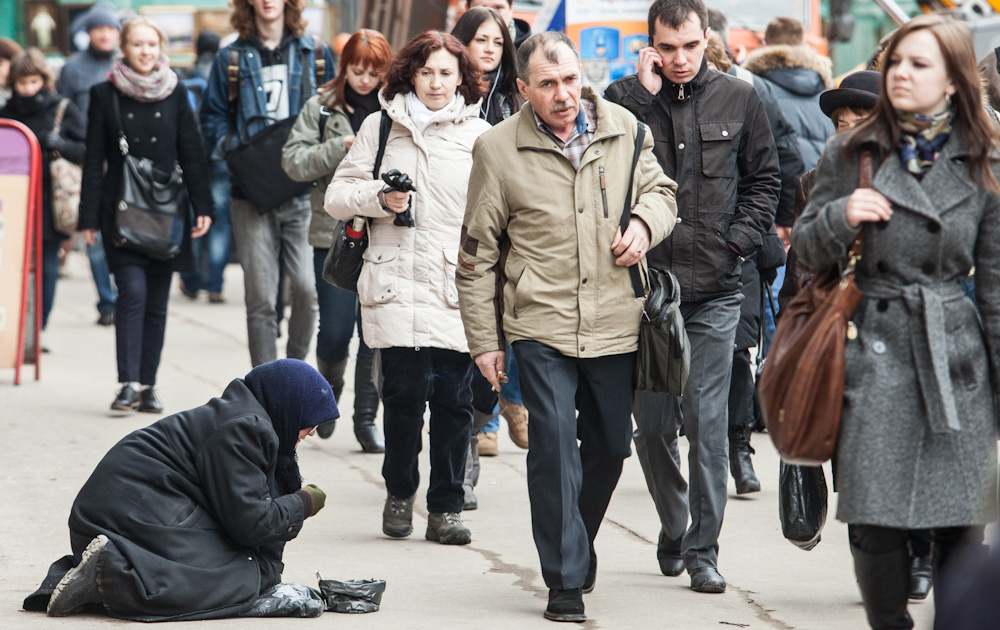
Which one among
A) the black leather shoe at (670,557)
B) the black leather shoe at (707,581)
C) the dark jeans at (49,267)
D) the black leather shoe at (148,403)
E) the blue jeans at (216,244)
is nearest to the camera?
the black leather shoe at (707,581)

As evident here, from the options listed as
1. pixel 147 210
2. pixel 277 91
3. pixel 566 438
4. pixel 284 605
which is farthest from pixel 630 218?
pixel 147 210

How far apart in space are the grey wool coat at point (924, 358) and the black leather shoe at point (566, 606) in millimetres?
1166

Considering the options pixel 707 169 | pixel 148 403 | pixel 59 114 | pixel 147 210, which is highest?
pixel 707 169

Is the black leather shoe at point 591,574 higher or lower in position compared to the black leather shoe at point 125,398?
higher

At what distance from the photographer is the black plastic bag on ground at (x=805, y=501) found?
15.7 feet

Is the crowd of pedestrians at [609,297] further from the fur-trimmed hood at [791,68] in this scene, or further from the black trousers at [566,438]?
the fur-trimmed hood at [791,68]

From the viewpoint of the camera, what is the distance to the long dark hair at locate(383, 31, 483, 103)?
584 centimetres

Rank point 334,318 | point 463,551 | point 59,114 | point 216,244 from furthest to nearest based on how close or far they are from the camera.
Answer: point 216,244, point 59,114, point 334,318, point 463,551

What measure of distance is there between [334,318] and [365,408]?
1.71 feet

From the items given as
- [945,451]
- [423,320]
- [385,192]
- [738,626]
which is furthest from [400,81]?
[945,451]

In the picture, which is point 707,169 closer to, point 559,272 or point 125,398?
point 559,272

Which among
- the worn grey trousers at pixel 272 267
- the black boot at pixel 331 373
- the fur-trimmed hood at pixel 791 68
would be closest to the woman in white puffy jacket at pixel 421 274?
the black boot at pixel 331 373

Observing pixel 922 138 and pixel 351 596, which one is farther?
pixel 351 596

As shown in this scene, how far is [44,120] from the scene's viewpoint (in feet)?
34.3
